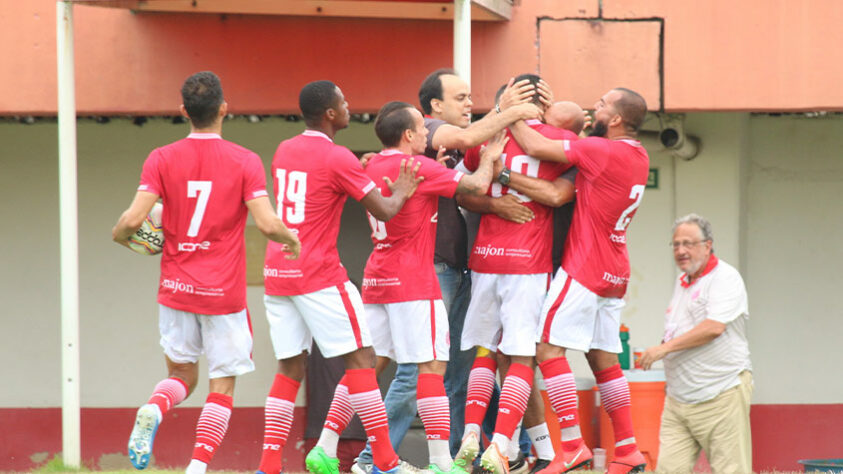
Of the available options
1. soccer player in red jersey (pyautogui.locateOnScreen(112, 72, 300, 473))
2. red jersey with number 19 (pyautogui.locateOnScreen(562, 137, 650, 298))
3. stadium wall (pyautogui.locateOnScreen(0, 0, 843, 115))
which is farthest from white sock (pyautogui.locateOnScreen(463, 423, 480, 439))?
stadium wall (pyautogui.locateOnScreen(0, 0, 843, 115))

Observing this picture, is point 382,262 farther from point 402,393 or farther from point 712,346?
point 712,346

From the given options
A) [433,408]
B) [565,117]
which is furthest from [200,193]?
[565,117]

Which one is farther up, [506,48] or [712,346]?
[506,48]

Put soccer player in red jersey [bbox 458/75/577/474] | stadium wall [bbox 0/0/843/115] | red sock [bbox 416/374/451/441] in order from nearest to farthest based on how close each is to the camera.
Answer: red sock [bbox 416/374/451/441] < soccer player in red jersey [bbox 458/75/577/474] < stadium wall [bbox 0/0/843/115]

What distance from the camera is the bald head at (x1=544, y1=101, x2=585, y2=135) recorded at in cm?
705

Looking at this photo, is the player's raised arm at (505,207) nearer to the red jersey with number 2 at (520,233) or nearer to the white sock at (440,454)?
the red jersey with number 2 at (520,233)

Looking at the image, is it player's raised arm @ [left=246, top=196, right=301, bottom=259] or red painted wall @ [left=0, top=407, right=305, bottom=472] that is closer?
player's raised arm @ [left=246, top=196, right=301, bottom=259]

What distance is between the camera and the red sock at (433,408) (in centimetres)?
646

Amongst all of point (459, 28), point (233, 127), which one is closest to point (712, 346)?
point (459, 28)

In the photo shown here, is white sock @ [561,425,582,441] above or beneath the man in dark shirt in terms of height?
beneath

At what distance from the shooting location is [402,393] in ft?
23.0

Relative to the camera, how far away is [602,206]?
22.0 feet

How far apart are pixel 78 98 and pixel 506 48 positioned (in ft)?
11.5

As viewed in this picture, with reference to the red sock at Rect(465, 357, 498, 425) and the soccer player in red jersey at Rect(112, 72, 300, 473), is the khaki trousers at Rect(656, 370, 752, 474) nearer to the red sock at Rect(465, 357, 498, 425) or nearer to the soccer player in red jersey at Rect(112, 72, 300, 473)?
the red sock at Rect(465, 357, 498, 425)
